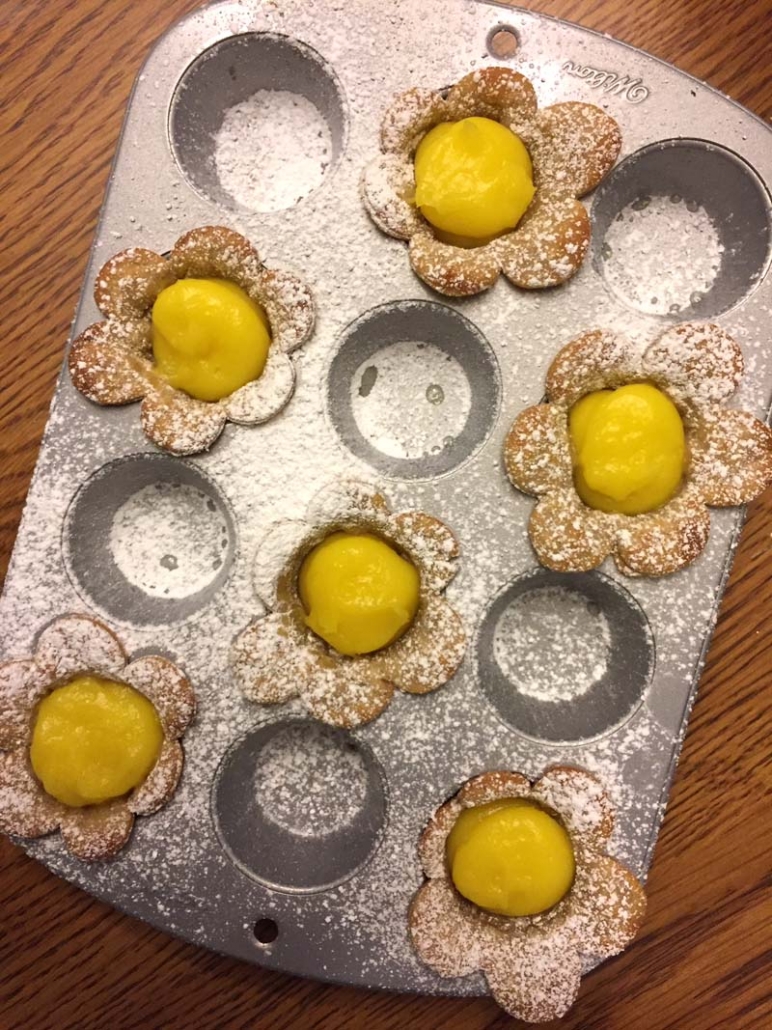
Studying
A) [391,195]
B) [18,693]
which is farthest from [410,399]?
[18,693]

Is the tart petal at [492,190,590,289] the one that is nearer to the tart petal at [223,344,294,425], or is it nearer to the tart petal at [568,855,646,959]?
the tart petal at [223,344,294,425]

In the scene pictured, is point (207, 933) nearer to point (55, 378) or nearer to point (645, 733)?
point (645, 733)

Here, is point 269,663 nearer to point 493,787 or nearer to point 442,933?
point 493,787

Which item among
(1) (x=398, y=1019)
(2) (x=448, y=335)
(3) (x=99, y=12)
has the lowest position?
(1) (x=398, y=1019)

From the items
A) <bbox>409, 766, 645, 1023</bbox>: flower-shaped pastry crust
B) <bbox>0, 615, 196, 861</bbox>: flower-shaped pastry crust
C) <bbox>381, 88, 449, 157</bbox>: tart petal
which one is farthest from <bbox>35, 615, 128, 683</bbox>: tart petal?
<bbox>381, 88, 449, 157</bbox>: tart petal

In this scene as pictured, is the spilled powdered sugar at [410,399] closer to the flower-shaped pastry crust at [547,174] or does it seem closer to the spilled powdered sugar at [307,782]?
the flower-shaped pastry crust at [547,174]

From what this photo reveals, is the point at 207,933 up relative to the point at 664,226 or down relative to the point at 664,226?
down

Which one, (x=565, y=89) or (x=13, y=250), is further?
(x=13, y=250)

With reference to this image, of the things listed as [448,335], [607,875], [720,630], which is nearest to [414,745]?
[607,875]
